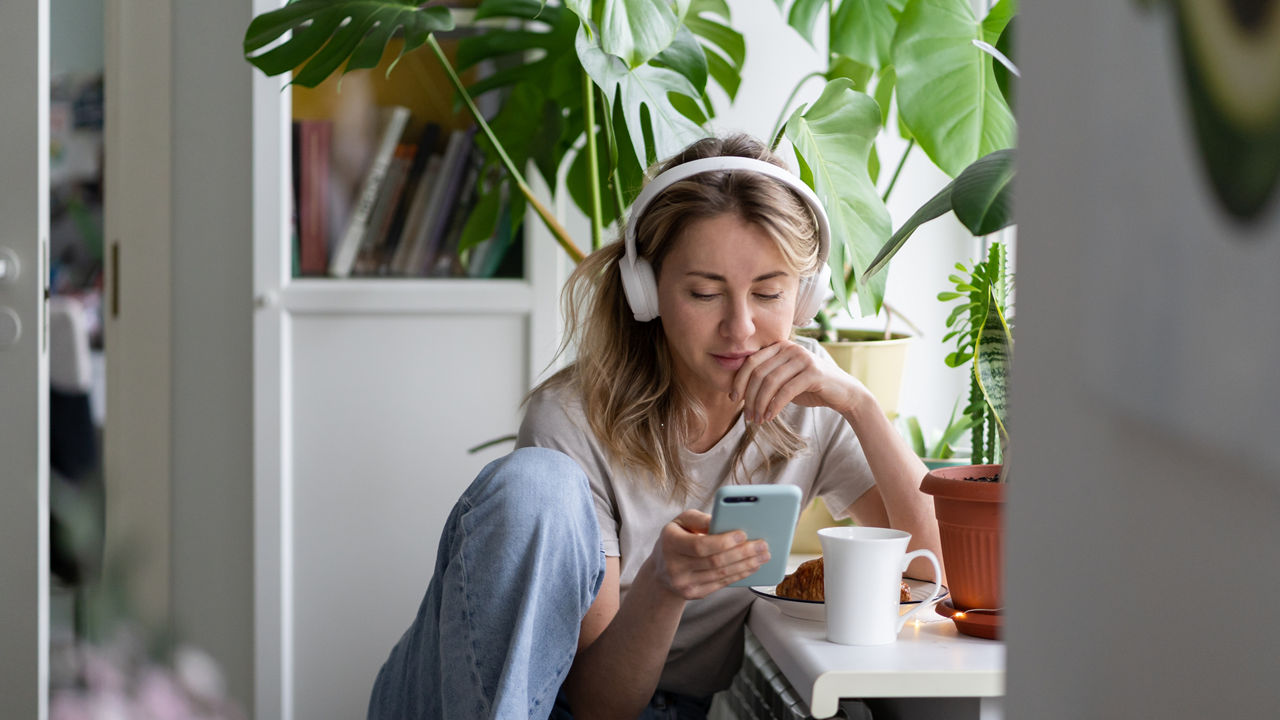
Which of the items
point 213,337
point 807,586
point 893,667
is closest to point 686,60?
point 807,586

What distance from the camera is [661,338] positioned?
Answer: 1265 mm

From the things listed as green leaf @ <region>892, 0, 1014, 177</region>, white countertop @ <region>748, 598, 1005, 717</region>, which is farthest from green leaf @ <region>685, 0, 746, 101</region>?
white countertop @ <region>748, 598, 1005, 717</region>

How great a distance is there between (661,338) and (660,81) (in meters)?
0.34

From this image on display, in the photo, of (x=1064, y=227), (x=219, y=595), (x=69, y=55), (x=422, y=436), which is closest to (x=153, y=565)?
(x=219, y=595)

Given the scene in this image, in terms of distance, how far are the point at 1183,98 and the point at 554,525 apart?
75cm

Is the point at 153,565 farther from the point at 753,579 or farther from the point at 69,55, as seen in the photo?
the point at 753,579

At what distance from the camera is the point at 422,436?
1.86 metres

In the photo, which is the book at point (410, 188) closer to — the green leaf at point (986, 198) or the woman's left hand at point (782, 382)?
the woman's left hand at point (782, 382)

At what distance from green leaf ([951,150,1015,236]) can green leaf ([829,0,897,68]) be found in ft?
2.62

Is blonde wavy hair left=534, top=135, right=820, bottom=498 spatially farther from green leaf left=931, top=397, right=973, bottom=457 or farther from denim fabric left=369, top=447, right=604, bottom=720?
green leaf left=931, top=397, right=973, bottom=457

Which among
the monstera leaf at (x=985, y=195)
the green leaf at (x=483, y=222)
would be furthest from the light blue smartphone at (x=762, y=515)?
the green leaf at (x=483, y=222)

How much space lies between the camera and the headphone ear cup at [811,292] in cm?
118

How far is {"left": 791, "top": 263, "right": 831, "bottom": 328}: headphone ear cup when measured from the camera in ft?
3.86

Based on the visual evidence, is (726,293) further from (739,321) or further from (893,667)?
(893,667)
